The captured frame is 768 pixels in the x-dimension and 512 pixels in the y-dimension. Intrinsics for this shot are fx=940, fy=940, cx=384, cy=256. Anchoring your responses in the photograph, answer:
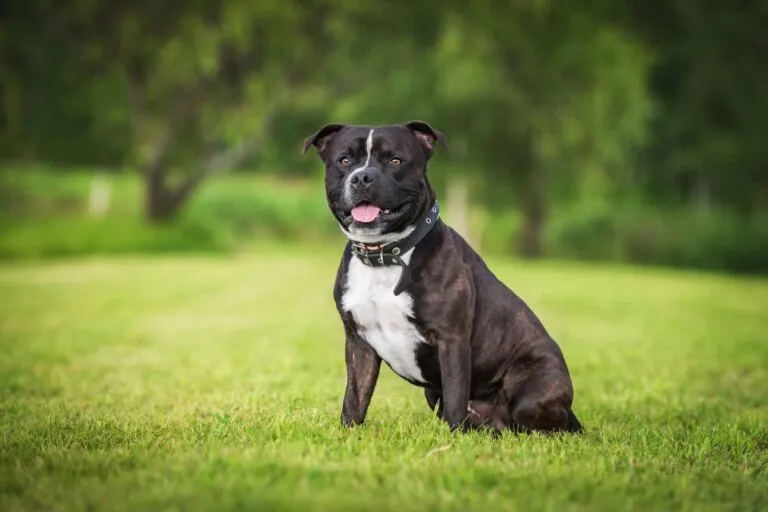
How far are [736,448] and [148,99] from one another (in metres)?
24.5

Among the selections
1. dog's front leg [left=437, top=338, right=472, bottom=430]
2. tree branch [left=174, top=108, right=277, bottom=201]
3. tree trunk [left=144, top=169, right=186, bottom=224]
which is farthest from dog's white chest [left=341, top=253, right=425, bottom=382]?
tree branch [left=174, top=108, right=277, bottom=201]

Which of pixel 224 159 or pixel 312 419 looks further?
pixel 224 159

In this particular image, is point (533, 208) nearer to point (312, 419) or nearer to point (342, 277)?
point (312, 419)

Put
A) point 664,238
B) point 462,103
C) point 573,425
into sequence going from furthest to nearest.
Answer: point 664,238
point 462,103
point 573,425

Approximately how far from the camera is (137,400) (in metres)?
6.50

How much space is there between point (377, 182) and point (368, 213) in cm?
17

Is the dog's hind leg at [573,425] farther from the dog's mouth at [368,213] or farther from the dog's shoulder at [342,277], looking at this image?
the dog's mouth at [368,213]

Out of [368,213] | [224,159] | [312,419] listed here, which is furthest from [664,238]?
[368,213]

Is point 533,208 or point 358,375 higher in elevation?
point 358,375

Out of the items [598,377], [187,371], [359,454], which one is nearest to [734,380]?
[598,377]

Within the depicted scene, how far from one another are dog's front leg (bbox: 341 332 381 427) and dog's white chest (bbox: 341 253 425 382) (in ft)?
0.50

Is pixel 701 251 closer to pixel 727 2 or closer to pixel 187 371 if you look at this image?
pixel 727 2

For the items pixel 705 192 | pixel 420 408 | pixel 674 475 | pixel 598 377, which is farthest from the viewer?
pixel 705 192

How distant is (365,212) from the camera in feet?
14.9
